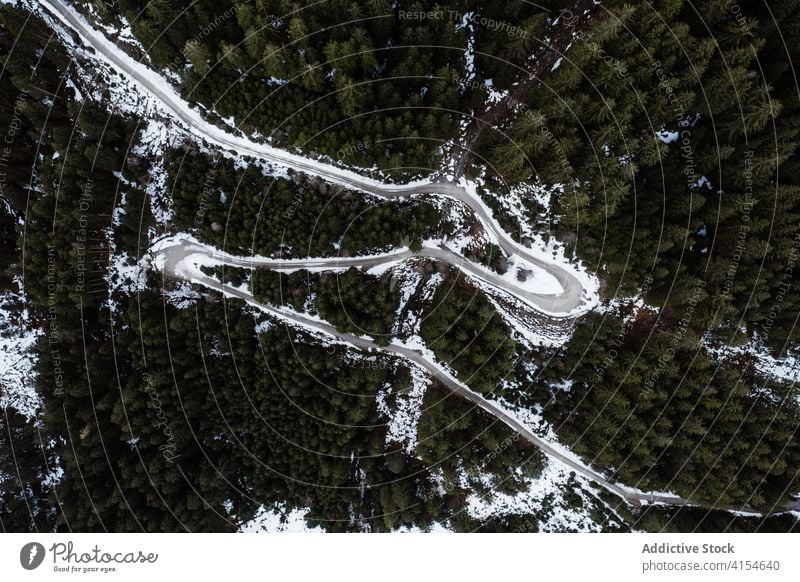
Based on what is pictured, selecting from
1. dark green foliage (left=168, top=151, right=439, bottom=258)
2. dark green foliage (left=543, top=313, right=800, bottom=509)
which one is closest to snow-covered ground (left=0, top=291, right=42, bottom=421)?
dark green foliage (left=168, top=151, right=439, bottom=258)

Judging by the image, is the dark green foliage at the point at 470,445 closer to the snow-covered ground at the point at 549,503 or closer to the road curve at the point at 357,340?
the road curve at the point at 357,340

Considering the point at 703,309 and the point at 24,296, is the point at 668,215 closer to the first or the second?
the point at 703,309

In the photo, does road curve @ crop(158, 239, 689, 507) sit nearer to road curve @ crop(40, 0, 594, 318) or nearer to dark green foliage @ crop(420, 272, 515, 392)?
dark green foliage @ crop(420, 272, 515, 392)

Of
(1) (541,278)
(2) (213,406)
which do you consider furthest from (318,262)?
(1) (541,278)

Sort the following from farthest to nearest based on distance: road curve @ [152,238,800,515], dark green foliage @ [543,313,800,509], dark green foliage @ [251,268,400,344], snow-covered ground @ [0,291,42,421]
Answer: snow-covered ground @ [0,291,42,421] → road curve @ [152,238,800,515] → dark green foliage @ [251,268,400,344] → dark green foliage @ [543,313,800,509]

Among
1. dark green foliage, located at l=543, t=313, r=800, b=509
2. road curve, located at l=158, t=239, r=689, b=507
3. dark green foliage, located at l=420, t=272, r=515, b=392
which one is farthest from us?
road curve, located at l=158, t=239, r=689, b=507

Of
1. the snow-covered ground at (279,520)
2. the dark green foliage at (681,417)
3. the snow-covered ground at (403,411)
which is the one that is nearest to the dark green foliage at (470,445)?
the snow-covered ground at (403,411)
